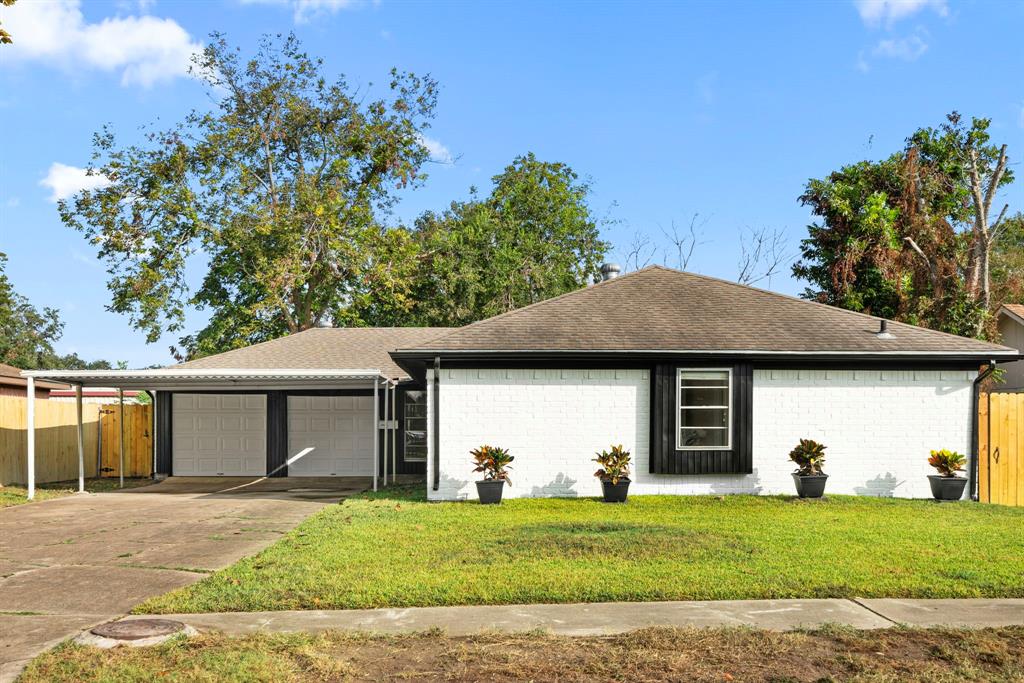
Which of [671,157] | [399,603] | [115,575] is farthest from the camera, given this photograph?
[671,157]

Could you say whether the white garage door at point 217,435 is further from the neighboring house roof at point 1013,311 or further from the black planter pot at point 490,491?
the neighboring house roof at point 1013,311

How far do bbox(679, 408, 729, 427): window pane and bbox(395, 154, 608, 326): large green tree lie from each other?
57.8 feet

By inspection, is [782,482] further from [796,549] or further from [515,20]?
[515,20]

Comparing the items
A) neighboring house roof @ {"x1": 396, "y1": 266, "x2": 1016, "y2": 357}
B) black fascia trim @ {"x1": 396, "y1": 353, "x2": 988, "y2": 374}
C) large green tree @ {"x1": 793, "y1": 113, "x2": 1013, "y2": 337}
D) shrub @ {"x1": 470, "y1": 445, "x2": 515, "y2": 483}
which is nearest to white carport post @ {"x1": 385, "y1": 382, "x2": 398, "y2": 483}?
neighboring house roof @ {"x1": 396, "y1": 266, "x2": 1016, "y2": 357}

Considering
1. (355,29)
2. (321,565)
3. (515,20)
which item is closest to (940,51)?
(515,20)

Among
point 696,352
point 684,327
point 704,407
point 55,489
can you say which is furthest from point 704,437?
point 55,489

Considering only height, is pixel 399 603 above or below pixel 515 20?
below

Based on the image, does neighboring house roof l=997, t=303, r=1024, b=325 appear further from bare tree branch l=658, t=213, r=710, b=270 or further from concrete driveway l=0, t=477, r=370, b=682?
concrete driveway l=0, t=477, r=370, b=682

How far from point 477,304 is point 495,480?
62.5ft

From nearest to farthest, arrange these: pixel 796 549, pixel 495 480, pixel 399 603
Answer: pixel 399 603 → pixel 796 549 → pixel 495 480

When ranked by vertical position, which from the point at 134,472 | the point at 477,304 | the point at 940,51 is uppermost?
Result: the point at 940,51

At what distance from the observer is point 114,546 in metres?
10.5

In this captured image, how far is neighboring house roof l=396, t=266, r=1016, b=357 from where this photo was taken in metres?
15.0

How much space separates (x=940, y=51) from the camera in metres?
18.2
